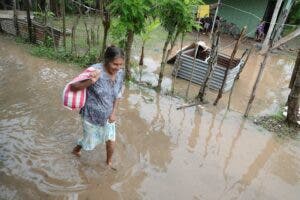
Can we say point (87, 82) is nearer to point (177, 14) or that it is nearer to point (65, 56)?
point (177, 14)

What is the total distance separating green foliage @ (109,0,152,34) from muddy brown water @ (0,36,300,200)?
5.19 feet

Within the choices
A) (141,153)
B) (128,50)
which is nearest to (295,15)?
(128,50)

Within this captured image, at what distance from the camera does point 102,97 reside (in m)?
3.81

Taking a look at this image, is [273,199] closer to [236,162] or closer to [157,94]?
[236,162]

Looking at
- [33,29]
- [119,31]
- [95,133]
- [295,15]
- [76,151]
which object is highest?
[119,31]

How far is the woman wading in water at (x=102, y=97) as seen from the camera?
3541mm

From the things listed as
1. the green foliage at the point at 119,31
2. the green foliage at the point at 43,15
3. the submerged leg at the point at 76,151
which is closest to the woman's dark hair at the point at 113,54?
the submerged leg at the point at 76,151

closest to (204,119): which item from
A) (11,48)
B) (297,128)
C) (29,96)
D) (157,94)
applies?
(157,94)

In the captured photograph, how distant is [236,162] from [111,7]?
14.0ft

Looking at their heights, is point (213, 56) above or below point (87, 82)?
below

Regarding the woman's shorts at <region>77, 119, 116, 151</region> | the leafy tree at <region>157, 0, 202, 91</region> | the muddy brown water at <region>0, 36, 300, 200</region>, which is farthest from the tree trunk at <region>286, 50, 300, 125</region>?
the woman's shorts at <region>77, 119, 116, 151</region>

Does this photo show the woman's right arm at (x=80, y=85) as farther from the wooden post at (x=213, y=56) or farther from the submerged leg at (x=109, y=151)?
the wooden post at (x=213, y=56)

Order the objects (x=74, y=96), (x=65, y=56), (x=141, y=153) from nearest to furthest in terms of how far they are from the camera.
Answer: (x=74, y=96)
(x=141, y=153)
(x=65, y=56)

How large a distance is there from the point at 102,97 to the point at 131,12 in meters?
3.63
